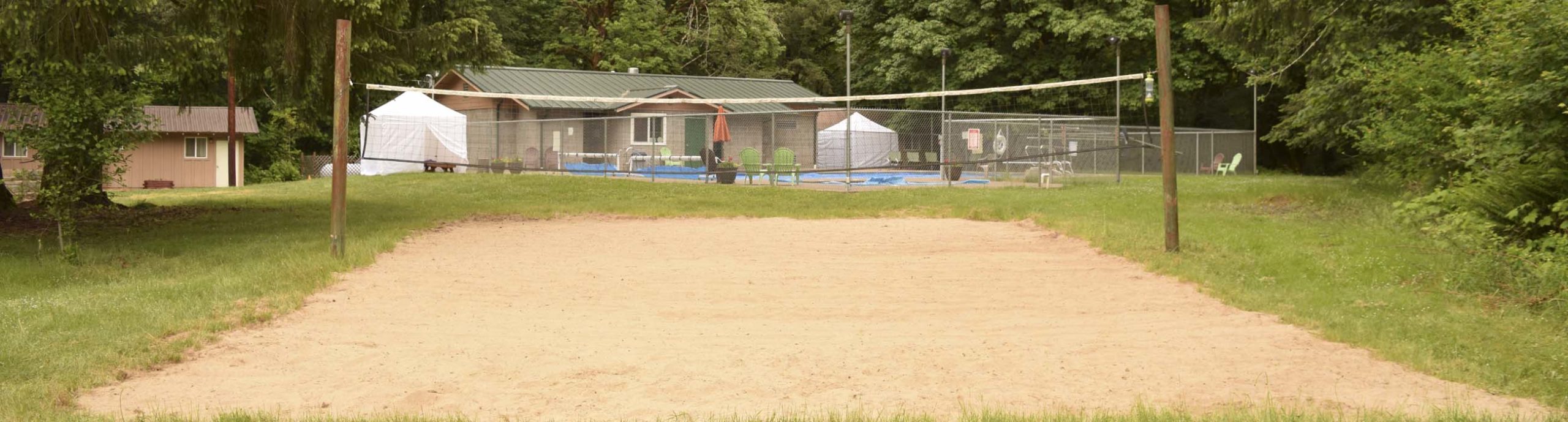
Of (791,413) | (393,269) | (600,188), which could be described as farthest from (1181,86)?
(791,413)

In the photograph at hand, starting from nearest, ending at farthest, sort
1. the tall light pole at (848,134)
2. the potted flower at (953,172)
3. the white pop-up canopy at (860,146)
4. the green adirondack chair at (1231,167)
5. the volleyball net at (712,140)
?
the tall light pole at (848,134) → the potted flower at (953,172) → the volleyball net at (712,140) → the white pop-up canopy at (860,146) → the green adirondack chair at (1231,167)

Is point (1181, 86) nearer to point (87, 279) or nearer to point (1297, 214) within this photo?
point (1297, 214)

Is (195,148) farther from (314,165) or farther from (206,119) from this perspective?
(314,165)

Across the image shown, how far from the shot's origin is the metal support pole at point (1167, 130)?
14078 mm

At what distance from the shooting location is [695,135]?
114ft

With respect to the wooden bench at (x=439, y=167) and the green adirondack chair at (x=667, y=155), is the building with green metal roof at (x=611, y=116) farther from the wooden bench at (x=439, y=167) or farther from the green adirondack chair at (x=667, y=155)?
the wooden bench at (x=439, y=167)

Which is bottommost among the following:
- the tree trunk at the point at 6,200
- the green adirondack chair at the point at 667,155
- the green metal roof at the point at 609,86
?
the tree trunk at the point at 6,200

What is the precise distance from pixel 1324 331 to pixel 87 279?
11562 mm

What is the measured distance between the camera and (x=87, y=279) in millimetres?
12930

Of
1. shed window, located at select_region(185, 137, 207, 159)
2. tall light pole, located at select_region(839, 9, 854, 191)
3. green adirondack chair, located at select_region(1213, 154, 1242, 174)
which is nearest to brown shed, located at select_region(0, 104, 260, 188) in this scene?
shed window, located at select_region(185, 137, 207, 159)

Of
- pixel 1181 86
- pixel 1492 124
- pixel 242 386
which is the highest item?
pixel 1181 86

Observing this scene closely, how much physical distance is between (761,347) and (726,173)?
61.0ft

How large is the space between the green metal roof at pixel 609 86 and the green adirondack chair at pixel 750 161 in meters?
8.61

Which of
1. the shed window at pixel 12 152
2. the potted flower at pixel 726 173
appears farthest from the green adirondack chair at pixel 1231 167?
the shed window at pixel 12 152
